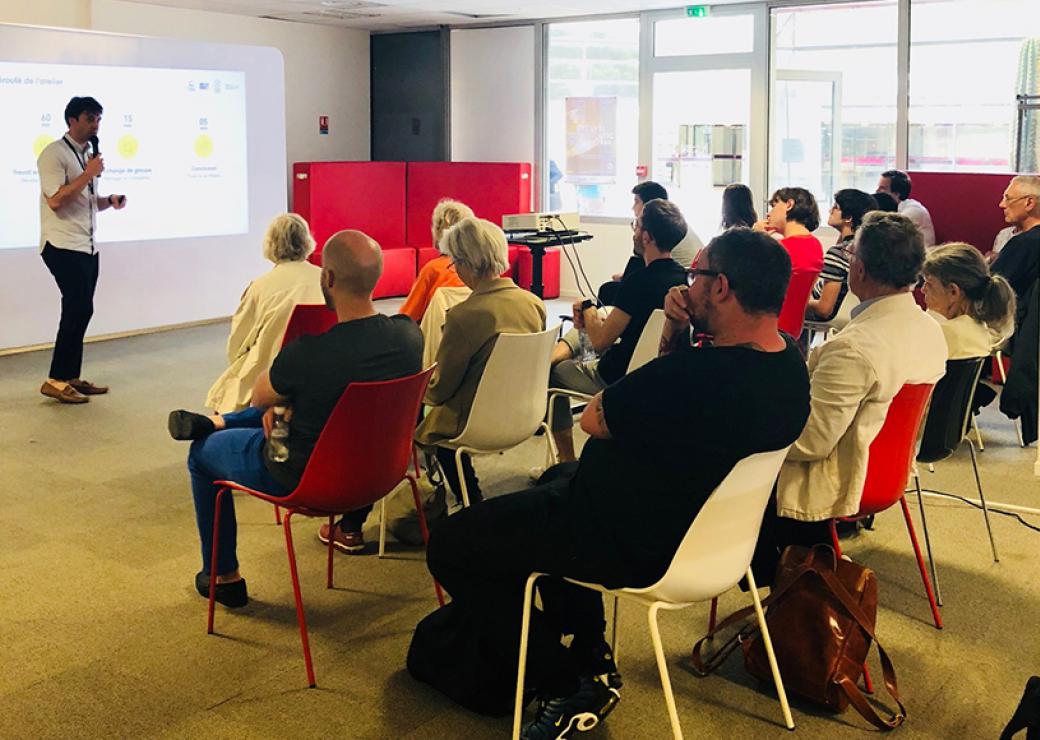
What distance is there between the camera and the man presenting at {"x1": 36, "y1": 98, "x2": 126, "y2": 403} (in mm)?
6457

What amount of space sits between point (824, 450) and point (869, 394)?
20cm

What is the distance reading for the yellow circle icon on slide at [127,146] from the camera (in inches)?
333

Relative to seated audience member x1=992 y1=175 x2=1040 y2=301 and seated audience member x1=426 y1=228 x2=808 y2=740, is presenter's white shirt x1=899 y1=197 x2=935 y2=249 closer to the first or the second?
seated audience member x1=992 y1=175 x2=1040 y2=301

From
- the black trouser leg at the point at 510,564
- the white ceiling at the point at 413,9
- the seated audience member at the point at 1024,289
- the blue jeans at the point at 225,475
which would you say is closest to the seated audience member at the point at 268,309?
the blue jeans at the point at 225,475

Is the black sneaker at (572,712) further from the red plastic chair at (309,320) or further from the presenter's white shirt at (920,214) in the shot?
the presenter's white shirt at (920,214)

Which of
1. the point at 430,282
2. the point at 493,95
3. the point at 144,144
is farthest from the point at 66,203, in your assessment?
the point at 493,95

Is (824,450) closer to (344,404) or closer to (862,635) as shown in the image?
(862,635)

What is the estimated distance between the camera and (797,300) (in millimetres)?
5414

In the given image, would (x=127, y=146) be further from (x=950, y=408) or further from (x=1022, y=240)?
(x=950, y=408)

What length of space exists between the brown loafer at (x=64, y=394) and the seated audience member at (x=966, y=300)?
4.63m

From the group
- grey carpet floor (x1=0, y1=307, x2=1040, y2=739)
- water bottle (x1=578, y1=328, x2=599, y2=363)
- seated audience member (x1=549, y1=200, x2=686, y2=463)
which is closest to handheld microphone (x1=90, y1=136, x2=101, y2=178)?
grey carpet floor (x1=0, y1=307, x2=1040, y2=739)

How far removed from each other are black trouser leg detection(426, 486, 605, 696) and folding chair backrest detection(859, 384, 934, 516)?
3.36 ft

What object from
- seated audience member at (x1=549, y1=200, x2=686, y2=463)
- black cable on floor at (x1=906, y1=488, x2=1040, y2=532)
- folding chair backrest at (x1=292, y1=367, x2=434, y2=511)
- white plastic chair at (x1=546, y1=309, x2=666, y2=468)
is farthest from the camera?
black cable on floor at (x1=906, y1=488, x2=1040, y2=532)

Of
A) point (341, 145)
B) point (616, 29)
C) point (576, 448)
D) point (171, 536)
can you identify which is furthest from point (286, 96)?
point (171, 536)
